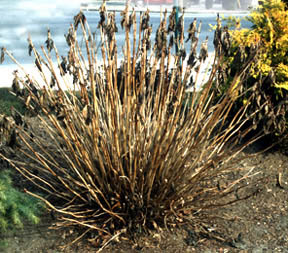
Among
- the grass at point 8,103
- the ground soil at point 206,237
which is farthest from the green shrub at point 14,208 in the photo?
the grass at point 8,103

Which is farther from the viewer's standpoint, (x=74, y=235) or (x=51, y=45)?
(x=74, y=235)

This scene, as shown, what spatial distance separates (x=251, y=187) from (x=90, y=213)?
1.51 metres

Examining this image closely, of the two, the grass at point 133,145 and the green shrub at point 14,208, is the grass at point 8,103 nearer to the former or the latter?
the green shrub at point 14,208

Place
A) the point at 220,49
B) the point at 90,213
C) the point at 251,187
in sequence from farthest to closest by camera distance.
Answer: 1. the point at 251,187
2. the point at 90,213
3. the point at 220,49

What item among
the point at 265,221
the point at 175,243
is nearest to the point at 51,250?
the point at 175,243

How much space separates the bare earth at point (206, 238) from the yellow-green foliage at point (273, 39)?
4.65 feet

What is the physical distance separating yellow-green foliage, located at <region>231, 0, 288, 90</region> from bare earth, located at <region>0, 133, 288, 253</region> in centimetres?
142

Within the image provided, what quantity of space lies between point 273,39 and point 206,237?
7.62 feet

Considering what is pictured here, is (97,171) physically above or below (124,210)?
above

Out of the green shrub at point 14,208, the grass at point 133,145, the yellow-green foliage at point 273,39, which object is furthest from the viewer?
the yellow-green foliage at point 273,39

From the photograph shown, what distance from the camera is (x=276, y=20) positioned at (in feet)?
15.3

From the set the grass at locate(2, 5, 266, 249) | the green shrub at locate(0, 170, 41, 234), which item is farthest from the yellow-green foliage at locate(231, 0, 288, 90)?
the green shrub at locate(0, 170, 41, 234)

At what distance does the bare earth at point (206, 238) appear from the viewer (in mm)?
3288

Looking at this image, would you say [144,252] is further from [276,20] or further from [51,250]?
[276,20]
